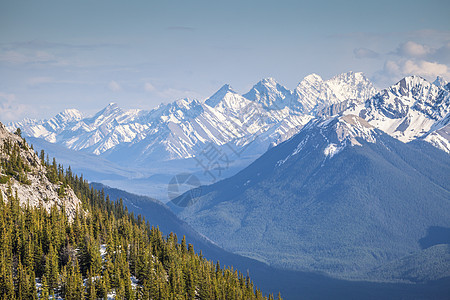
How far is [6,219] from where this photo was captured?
16450cm

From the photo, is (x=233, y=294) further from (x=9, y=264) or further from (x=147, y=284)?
(x=9, y=264)

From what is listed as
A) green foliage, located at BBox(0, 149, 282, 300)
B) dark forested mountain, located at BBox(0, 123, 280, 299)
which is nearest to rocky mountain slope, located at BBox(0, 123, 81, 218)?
dark forested mountain, located at BBox(0, 123, 280, 299)

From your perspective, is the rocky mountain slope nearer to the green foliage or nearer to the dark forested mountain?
the dark forested mountain

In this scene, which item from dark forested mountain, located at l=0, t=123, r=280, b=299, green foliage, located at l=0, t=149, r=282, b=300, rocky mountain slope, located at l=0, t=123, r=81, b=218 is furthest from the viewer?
rocky mountain slope, located at l=0, t=123, r=81, b=218

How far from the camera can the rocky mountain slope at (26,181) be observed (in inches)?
7175

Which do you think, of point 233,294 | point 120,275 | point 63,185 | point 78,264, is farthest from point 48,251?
point 233,294

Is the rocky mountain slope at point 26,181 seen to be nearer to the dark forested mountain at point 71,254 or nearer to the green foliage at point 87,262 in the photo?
the dark forested mountain at point 71,254

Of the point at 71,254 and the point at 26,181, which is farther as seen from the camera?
the point at 26,181

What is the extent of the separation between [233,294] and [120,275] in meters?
38.8

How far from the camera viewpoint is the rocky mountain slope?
182 metres

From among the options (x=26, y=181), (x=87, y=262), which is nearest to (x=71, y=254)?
(x=87, y=262)

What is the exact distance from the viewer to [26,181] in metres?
187

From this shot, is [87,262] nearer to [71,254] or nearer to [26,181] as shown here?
[71,254]

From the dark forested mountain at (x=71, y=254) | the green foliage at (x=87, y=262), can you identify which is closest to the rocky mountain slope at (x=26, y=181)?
the dark forested mountain at (x=71, y=254)
